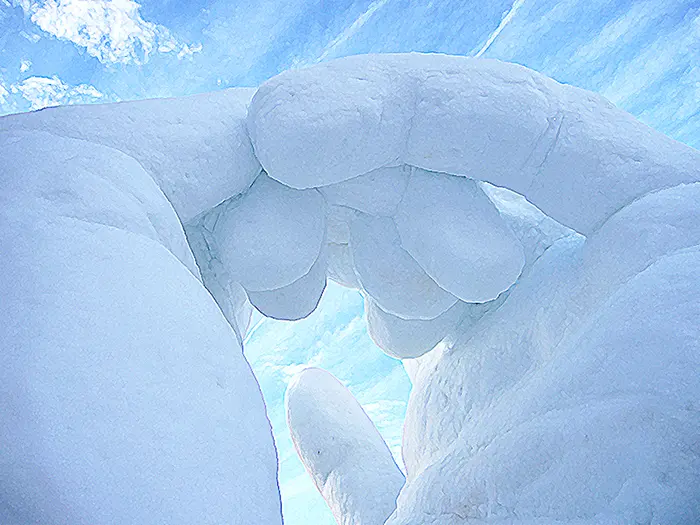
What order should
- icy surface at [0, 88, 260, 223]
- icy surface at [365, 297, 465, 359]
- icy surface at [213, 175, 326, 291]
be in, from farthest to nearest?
icy surface at [365, 297, 465, 359], icy surface at [213, 175, 326, 291], icy surface at [0, 88, 260, 223]

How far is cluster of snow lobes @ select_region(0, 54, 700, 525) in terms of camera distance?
580 mm

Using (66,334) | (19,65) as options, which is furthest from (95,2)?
(66,334)

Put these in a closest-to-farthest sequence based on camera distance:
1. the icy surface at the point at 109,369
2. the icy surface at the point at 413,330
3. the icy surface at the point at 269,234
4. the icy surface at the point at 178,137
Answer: the icy surface at the point at 109,369 → the icy surface at the point at 178,137 → the icy surface at the point at 269,234 → the icy surface at the point at 413,330

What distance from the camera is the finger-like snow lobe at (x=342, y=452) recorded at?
4.61ft

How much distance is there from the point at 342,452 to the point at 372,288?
1.52 feet

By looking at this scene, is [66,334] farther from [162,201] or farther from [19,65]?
[19,65]

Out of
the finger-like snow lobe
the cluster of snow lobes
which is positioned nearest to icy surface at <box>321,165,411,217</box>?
the cluster of snow lobes

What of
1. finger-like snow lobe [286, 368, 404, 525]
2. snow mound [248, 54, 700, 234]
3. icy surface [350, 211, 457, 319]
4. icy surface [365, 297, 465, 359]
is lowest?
finger-like snow lobe [286, 368, 404, 525]

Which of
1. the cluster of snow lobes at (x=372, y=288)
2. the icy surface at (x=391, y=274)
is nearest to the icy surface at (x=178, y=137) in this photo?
the cluster of snow lobes at (x=372, y=288)

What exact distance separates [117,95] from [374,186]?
65.1 inches

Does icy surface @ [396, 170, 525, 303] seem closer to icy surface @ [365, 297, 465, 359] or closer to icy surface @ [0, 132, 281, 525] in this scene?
icy surface @ [365, 297, 465, 359]

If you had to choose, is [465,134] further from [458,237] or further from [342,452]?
[342,452]

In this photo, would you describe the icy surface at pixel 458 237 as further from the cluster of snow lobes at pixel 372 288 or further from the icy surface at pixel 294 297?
the icy surface at pixel 294 297

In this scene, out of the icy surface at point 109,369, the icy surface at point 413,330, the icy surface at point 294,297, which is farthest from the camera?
the icy surface at point 413,330
